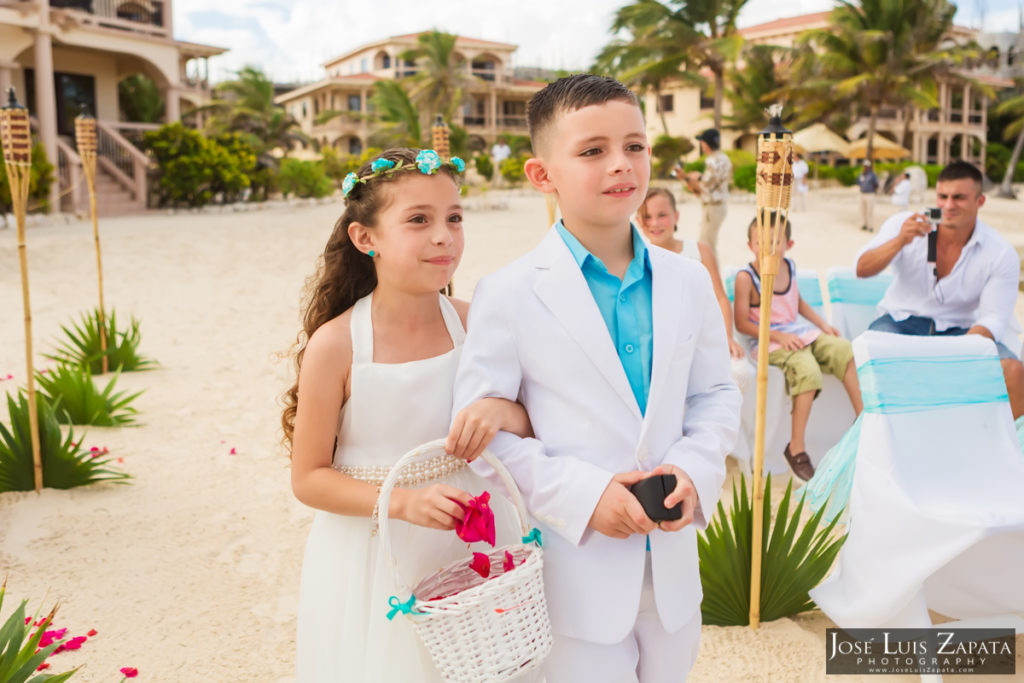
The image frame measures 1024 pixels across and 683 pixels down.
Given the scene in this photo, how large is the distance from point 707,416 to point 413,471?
2.16 feet

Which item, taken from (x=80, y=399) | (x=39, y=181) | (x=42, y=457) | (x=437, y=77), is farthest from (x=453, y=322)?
(x=437, y=77)

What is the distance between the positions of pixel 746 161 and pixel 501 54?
23.1 metres

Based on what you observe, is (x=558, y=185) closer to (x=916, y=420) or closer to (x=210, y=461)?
(x=916, y=420)

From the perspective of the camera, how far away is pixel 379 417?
78.6 inches

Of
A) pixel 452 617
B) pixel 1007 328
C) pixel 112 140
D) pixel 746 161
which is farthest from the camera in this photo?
pixel 746 161

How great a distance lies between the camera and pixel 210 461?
212 inches

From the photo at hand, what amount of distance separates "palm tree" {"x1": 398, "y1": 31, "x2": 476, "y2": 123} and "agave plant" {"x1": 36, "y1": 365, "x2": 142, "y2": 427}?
26.3m

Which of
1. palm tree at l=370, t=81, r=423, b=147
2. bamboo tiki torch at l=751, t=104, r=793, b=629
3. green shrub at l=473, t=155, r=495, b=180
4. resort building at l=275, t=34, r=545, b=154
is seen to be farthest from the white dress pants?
resort building at l=275, t=34, r=545, b=154

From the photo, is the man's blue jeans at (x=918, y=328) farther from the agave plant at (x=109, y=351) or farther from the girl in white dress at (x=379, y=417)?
the agave plant at (x=109, y=351)

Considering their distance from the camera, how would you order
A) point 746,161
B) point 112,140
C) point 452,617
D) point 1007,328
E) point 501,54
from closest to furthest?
1. point 452,617
2. point 1007,328
3. point 112,140
4. point 746,161
5. point 501,54

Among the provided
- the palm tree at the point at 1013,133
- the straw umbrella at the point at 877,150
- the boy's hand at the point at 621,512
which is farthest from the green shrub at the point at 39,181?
the palm tree at the point at 1013,133

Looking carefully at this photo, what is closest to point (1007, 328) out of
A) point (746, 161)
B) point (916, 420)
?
point (916, 420)

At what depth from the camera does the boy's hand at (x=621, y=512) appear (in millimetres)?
1625

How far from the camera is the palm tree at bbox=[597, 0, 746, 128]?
105ft
